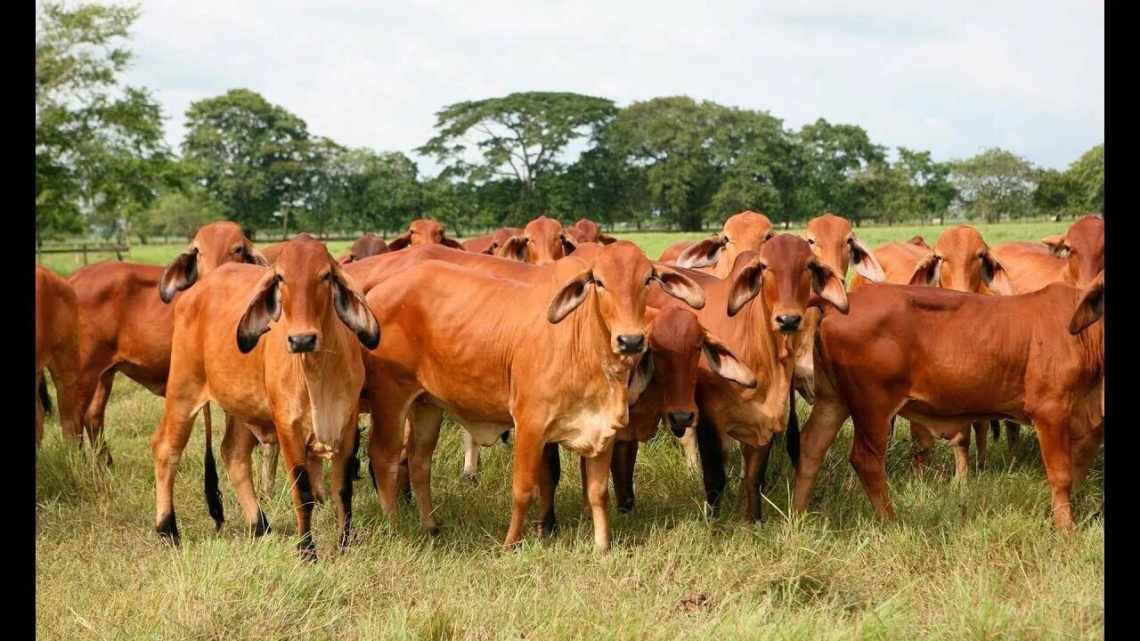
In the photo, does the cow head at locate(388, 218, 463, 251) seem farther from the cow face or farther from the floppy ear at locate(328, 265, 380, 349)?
the floppy ear at locate(328, 265, 380, 349)

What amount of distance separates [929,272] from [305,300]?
5293 millimetres

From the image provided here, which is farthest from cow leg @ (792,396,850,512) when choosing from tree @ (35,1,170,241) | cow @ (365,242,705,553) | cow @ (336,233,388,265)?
tree @ (35,1,170,241)

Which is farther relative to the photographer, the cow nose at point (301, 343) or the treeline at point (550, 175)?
the treeline at point (550, 175)

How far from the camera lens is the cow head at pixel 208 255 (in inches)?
269

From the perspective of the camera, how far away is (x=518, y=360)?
5410 millimetres

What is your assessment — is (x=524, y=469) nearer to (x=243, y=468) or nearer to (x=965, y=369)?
(x=243, y=468)

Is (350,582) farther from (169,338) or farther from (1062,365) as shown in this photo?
(1062,365)

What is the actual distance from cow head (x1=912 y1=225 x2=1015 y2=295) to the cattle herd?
50.9 inches

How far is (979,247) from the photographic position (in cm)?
790

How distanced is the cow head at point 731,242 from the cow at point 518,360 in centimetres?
184

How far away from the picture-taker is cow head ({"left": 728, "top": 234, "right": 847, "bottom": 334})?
5391mm

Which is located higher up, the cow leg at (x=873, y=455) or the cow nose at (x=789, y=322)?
the cow nose at (x=789, y=322)

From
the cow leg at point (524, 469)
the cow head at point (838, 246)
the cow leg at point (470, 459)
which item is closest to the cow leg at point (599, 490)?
the cow leg at point (524, 469)

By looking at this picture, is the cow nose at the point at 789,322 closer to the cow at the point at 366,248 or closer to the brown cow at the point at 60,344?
the brown cow at the point at 60,344
